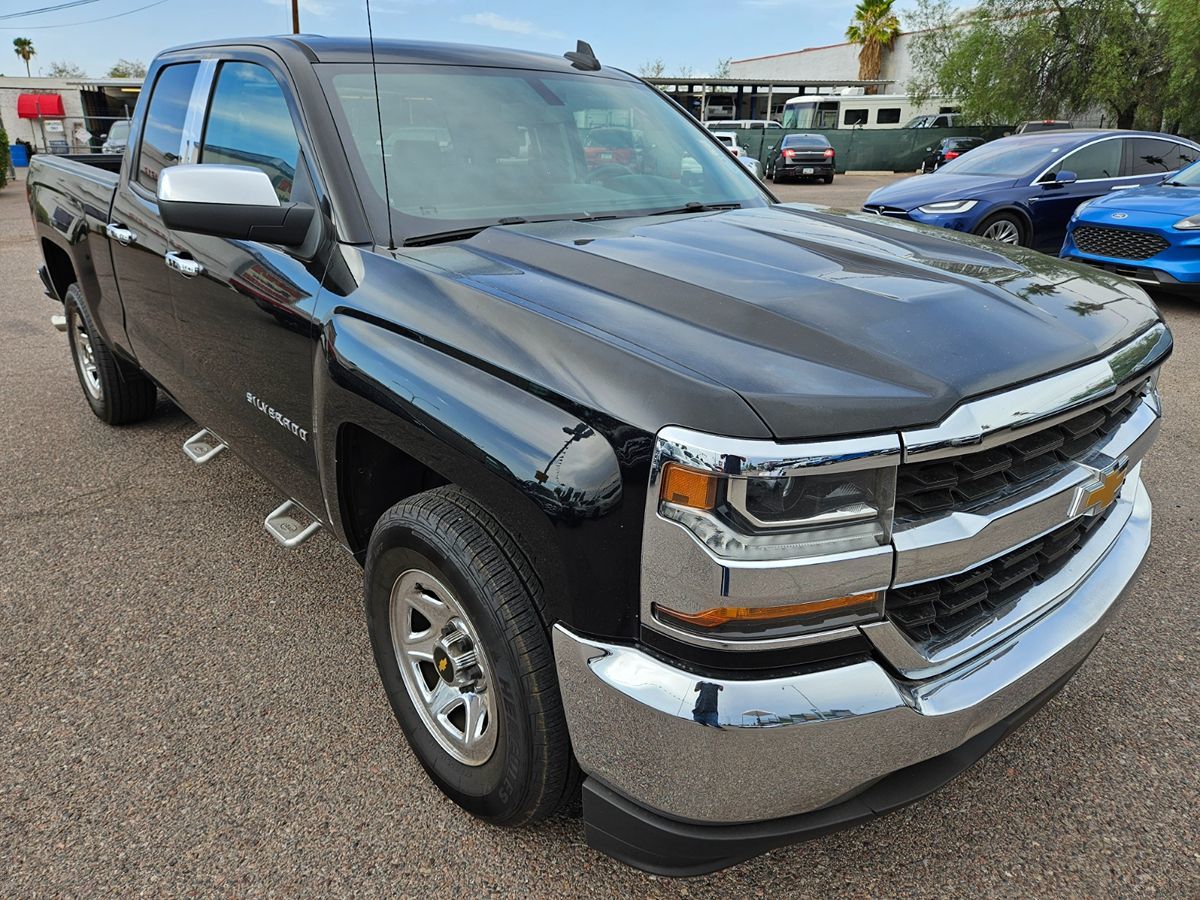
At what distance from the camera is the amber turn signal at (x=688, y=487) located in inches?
57.1

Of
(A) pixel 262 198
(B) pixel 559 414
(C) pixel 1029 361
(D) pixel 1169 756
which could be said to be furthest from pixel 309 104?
(D) pixel 1169 756

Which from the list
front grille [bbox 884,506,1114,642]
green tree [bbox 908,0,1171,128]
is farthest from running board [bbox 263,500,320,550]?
green tree [bbox 908,0,1171,128]

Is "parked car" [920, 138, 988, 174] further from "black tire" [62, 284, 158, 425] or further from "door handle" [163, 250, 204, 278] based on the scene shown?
"door handle" [163, 250, 204, 278]

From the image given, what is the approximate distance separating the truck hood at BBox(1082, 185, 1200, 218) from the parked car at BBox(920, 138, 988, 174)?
822 inches

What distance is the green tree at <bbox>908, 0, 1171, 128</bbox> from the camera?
81.9 feet

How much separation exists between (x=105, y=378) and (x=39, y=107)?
44275mm

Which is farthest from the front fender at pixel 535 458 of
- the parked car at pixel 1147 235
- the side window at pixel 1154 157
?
the side window at pixel 1154 157

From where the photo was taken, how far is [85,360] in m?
4.99

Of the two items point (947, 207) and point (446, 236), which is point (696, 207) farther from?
point (947, 207)

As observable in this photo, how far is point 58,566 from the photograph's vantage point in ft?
11.2

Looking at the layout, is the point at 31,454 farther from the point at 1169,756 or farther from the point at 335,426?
the point at 1169,756

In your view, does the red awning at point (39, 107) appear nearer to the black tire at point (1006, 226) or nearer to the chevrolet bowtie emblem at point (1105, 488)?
the black tire at point (1006, 226)

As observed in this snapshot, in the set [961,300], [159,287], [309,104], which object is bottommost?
[159,287]

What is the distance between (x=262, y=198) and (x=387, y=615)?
1.14 metres
